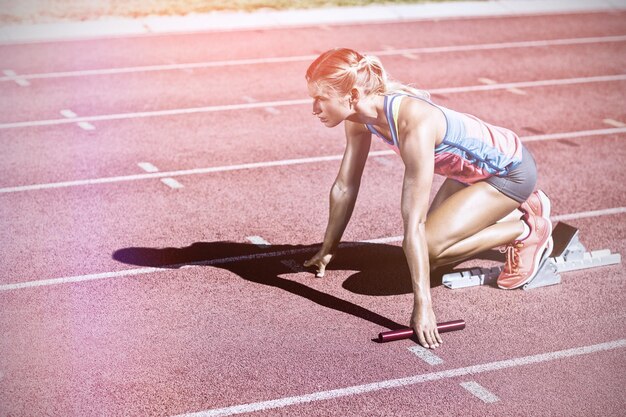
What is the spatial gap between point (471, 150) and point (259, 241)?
6.41 ft

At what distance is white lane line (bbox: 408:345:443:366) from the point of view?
509 centimetres

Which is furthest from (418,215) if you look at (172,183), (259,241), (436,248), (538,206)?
(172,183)

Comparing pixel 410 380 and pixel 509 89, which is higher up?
pixel 509 89

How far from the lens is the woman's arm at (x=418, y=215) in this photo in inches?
200

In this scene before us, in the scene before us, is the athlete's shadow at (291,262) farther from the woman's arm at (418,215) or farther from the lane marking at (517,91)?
the lane marking at (517,91)

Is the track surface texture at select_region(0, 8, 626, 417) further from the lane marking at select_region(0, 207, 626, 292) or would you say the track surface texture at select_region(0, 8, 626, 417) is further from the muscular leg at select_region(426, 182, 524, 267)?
the muscular leg at select_region(426, 182, 524, 267)

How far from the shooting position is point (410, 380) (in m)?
4.88

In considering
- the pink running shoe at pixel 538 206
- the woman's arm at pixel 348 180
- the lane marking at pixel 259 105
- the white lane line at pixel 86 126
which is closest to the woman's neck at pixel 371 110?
the woman's arm at pixel 348 180

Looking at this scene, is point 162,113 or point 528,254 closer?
point 528,254

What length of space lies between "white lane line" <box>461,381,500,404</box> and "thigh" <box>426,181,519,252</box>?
3.56 ft

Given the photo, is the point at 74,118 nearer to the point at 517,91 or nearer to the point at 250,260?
the point at 250,260

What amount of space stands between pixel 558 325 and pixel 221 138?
4768mm

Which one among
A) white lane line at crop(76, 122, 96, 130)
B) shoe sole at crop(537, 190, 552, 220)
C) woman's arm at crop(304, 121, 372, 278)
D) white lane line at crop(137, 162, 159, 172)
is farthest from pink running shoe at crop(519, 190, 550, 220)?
white lane line at crop(76, 122, 96, 130)

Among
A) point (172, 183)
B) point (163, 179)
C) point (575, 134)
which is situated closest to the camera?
point (172, 183)
